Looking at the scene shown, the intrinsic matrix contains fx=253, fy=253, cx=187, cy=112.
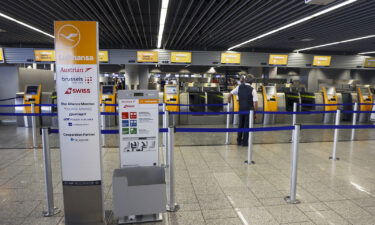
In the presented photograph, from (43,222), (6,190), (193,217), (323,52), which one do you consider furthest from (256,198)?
(323,52)

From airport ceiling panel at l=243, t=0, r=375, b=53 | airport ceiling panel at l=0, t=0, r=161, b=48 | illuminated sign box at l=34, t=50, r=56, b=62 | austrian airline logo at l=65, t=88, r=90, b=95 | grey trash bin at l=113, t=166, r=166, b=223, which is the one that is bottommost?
grey trash bin at l=113, t=166, r=166, b=223

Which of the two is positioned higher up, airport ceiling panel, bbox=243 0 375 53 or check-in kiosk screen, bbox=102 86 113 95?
airport ceiling panel, bbox=243 0 375 53

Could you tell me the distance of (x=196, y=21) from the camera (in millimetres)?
9508

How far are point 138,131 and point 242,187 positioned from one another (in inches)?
70.8

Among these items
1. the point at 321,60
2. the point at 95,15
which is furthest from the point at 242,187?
the point at 321,60

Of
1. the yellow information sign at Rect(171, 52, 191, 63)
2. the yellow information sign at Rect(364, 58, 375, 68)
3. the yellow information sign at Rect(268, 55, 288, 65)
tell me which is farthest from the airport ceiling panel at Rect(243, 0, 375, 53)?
the yellow information sign at Rect(171, 52, 191, 63)

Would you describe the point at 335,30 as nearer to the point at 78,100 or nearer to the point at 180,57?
the point at 180,57

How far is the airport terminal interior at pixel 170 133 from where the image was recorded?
267cm

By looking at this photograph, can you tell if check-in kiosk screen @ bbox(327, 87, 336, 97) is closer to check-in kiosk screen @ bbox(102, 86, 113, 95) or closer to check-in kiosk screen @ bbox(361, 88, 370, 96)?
check-in kiosk screen @ bbox(361, 88, 370, 96)

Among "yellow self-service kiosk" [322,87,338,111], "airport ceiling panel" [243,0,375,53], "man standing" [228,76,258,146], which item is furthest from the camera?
"yellow self-service kiosk" [322,87,338,111]

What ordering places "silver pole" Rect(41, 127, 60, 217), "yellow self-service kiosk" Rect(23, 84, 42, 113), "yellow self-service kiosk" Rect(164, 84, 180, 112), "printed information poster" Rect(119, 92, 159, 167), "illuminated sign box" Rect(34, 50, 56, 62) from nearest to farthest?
"silver pole" Rect(41, 127, 60, 217) → "printed information poster" Rect(119, 92, 159, 167) → "yellow self-service kiosk" Rect(23, 84, 42, 113) → "yellow self-service kiosk" Rect(164, 84, 180, 112) → "illuminated sign box" Rect(34, 50, 56, 62)

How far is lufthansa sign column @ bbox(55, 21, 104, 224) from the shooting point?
2.47 metres

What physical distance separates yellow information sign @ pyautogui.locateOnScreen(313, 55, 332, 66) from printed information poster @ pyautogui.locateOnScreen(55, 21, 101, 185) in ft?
52.4

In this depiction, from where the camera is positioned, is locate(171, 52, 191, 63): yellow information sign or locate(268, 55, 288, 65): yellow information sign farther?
locate(268, 55, 288, 65): yellow information sign
